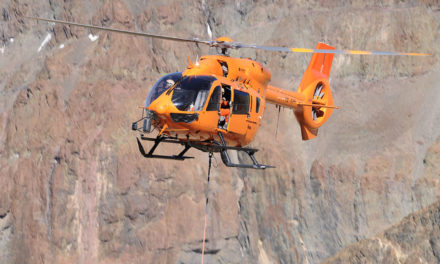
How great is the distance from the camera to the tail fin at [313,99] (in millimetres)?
27500

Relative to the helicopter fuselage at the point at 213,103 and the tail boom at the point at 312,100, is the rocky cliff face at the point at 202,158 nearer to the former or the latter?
the tail boom at the point at 312,100

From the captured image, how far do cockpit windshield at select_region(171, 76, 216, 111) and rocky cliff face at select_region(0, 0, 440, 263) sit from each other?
22.1m

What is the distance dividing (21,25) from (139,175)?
17.0 m

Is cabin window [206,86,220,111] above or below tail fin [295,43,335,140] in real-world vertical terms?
below

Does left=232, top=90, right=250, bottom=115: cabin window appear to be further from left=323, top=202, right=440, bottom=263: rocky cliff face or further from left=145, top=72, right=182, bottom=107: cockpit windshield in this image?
left=323, top=202, right=440, bottom=263: rocky cliff face

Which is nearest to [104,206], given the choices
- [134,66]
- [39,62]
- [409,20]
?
[134,66]

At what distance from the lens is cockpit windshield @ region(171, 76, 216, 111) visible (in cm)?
2005

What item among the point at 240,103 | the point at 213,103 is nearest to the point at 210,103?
the point at 213,103

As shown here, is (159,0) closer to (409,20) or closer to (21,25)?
(21,25)

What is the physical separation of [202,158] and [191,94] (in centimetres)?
2377

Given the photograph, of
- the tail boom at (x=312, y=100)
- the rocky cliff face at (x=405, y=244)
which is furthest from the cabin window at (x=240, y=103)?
the rocky cliff face at (x=405, y=244)

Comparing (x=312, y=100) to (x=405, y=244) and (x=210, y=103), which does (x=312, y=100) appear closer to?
(x=210, y=103)

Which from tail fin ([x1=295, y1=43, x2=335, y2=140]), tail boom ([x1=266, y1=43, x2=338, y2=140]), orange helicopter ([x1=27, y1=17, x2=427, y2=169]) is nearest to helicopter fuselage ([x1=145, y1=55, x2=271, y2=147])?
orange helicopter ([x1=27, y1=17, x2=427, y2=169])

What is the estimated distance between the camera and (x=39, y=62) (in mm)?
49656
